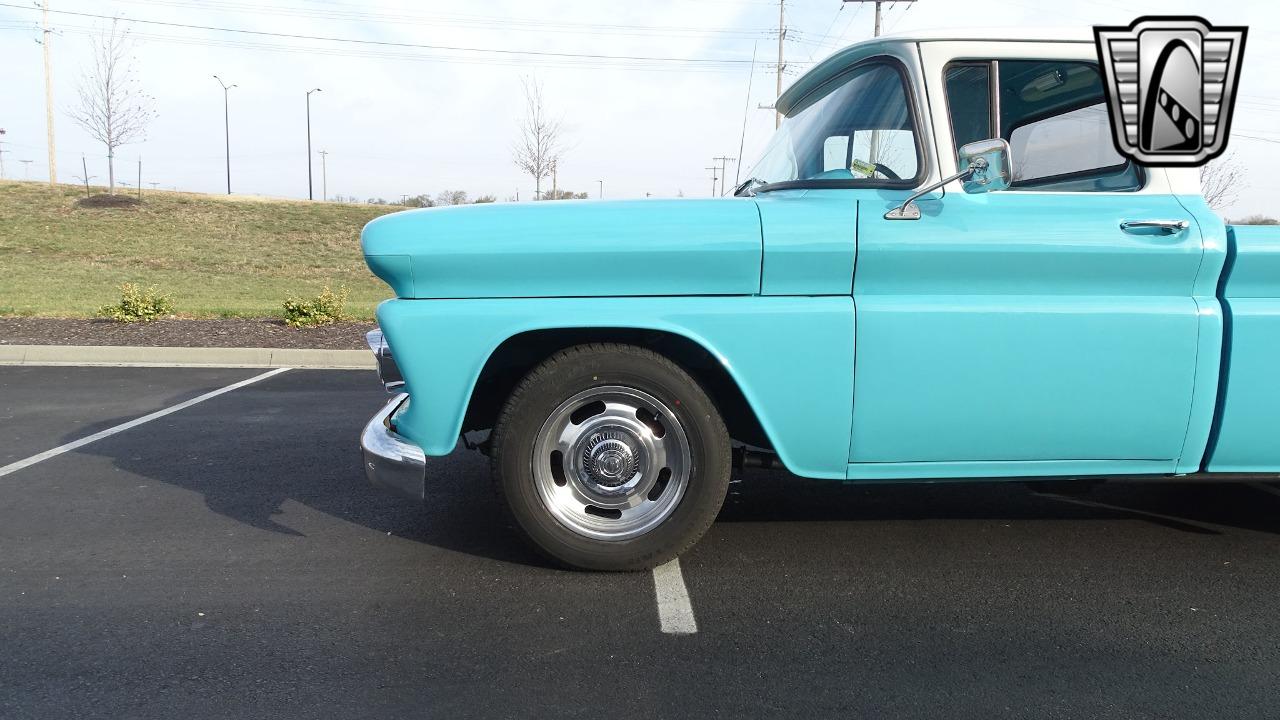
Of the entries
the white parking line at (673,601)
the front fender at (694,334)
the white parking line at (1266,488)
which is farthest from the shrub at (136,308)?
the white parking line at (1266,488)

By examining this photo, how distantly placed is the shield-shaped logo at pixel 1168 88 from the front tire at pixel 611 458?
74.5 inches

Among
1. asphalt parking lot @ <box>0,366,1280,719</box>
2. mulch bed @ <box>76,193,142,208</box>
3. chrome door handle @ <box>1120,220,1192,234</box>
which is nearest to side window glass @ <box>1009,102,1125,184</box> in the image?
chrome door handle @ <box>1120,220,1192,234</box>

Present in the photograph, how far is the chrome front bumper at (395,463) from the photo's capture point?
310 centimetres

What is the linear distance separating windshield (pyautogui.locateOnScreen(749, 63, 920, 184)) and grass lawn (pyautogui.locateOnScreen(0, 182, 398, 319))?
30.0 feet

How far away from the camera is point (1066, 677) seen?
258cm

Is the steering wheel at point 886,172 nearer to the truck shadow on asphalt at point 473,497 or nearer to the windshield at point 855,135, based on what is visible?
the windshield at point 855,135

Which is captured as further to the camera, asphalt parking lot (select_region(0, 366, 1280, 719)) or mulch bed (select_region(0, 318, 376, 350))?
mulch bed (select_region(0, 318, 376, 350))

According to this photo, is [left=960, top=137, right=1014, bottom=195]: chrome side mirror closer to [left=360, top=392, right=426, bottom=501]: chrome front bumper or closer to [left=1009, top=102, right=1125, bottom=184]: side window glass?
[left=1009, top=102, right=1125, bottom=184]: side window glass

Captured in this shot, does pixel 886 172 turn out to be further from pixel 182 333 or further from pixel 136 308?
pixel 136 308

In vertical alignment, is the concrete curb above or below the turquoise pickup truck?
below

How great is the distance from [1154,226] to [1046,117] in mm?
743

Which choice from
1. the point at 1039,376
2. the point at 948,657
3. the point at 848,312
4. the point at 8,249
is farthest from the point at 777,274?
the point at 8,249

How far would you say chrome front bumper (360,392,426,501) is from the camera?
3104 mm

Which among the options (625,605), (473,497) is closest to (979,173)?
(625,605)
